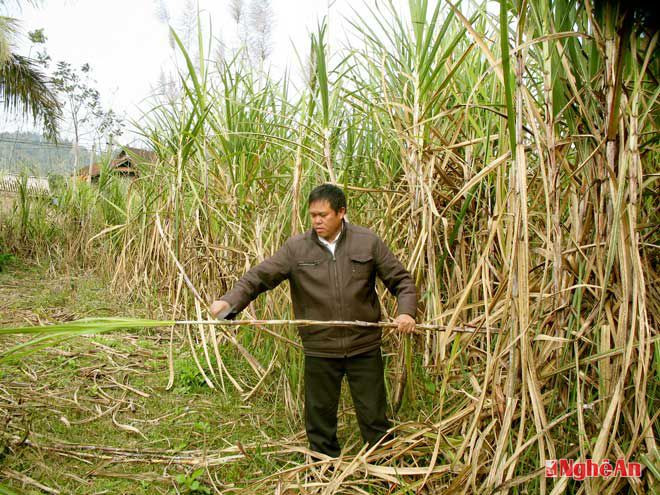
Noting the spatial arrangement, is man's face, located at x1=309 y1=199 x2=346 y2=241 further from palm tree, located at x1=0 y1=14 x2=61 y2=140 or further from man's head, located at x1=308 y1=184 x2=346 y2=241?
palm tree, located at x1=0 y1=14 x2=61 y2=140

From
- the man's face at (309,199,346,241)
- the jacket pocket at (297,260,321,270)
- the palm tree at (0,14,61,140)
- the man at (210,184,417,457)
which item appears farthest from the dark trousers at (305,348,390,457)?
the palm tree at (0,14,61,140)

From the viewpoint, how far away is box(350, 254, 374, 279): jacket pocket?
214 cm

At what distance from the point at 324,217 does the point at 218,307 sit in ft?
1.87

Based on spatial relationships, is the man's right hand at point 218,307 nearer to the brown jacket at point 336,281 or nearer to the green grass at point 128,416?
the brown jacket at point 336,281

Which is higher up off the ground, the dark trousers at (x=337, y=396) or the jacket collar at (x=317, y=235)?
the jacket collar at (x=317, y=235)

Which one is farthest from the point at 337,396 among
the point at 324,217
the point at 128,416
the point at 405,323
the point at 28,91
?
the point at 28,91

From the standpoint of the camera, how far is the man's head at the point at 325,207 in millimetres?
2082

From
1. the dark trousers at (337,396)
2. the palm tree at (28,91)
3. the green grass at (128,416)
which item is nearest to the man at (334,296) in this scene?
the dark trousers at (337,396)

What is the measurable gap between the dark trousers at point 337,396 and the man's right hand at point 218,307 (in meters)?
0.46

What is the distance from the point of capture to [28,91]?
7938mm

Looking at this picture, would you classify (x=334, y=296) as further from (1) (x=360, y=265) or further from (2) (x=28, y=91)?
(2) (x=28, y=91)

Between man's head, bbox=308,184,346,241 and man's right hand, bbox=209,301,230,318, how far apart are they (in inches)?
19.5

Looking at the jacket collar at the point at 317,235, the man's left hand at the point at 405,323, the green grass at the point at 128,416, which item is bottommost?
the green grass at the point at 128,416

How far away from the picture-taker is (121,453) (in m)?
2.28
